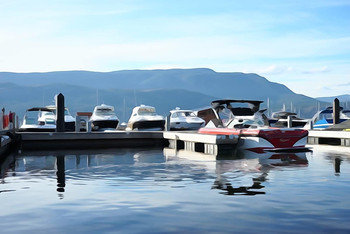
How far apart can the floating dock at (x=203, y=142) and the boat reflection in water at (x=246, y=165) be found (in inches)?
26.8

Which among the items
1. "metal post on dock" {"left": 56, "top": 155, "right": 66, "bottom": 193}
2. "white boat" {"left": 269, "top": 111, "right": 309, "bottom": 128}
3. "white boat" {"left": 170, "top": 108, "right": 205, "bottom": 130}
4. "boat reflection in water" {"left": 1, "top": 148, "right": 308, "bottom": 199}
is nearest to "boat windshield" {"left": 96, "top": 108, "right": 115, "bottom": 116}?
"white boat" {"left": 170, "top": 108, "right": 205, "bottom": 130}

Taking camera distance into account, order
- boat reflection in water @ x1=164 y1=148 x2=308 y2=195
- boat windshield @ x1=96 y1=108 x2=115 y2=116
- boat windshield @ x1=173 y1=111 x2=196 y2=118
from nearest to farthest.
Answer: boat reflection in water @ x1=164 y1=148 x2=308 y2=195 → boat windshield @ x1=173 y1=111 x2=196 y2=118 → boat windshield @ x1=96 y1=108 x2=115 y2=116

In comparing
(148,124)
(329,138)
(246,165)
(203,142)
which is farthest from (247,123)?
(148,124)

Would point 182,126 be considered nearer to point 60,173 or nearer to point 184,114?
point 184,114

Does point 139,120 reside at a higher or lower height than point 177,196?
higher

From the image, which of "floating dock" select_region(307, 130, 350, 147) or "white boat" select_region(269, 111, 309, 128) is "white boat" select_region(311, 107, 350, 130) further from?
"floating dock" select_region(307, 130, 350, 147)

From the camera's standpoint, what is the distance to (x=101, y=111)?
36.5 m

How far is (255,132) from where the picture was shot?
22531 mm

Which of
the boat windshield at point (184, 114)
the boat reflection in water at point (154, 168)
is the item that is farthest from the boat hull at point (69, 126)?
the boat reflection in water at point (154, 168)

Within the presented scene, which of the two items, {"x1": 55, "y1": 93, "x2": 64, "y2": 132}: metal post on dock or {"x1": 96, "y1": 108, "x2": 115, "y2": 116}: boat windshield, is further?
{"x1": 96, "y1": 108, "x2": 115, "y2": 116}: boat windshield

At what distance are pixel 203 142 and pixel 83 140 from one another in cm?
751

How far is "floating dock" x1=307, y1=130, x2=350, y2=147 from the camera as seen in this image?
27.1 meters

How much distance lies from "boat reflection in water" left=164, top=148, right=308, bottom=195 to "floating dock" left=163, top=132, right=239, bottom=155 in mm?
681

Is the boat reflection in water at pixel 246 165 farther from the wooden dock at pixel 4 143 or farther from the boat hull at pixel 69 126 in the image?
the boat hull at pixel 69 126
